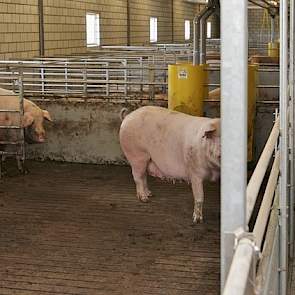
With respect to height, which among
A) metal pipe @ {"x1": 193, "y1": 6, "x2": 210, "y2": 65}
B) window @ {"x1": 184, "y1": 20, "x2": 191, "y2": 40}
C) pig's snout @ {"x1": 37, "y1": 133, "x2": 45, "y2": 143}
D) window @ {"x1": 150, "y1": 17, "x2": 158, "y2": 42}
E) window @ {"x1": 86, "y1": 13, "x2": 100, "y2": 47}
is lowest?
pig's snout @ {"x1": 37, "y1": 133, "x2": 45, "y2": 143}

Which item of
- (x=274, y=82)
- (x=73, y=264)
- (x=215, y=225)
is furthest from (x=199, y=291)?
(x=274, y=82)

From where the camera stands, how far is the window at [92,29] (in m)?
18.1

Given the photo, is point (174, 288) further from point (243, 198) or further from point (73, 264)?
point (243, 198)

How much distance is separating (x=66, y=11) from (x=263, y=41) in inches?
685

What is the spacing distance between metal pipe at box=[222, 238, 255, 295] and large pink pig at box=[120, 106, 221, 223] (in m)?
4.24

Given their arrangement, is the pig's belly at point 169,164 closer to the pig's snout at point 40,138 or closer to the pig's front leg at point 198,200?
the pig's front leg at point 198,200

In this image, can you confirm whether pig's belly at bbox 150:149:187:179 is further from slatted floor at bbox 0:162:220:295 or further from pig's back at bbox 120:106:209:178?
slatted floor at bbox 0:162:220:295

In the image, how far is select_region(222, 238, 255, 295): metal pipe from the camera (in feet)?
4.51

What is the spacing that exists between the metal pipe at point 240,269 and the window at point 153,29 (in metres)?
23.2

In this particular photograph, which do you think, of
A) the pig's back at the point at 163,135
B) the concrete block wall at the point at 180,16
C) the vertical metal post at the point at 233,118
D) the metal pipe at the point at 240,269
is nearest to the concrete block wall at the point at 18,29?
the pig's back at the point at 163,135

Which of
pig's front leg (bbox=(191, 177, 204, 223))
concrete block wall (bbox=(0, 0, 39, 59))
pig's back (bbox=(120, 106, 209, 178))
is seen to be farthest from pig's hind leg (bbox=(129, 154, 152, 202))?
concrete block wall (bbox=(0, 0, 39, 59))

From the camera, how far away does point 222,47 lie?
1.68 m

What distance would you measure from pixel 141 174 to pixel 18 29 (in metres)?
7.24

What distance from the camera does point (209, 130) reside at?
586 centimetres
